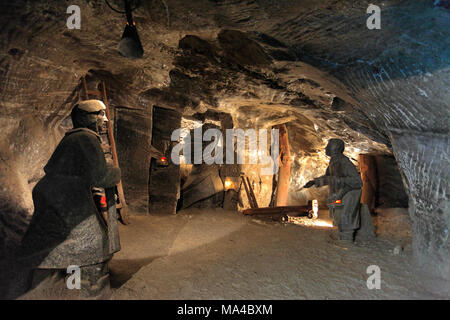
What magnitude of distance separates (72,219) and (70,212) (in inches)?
2.5

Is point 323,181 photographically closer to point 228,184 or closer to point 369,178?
point 228,184

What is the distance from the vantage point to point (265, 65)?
4.49 m

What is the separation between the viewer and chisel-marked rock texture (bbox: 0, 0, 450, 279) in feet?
8.22

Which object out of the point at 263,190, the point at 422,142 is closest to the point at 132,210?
the point at 263,190

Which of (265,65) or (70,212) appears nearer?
Answer: (70,212)

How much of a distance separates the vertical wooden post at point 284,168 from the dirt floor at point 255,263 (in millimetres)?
4183

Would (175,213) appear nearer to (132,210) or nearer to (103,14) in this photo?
(132,210)

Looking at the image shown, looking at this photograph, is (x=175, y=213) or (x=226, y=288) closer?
(x=226, y=288)

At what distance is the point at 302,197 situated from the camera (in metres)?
10.8

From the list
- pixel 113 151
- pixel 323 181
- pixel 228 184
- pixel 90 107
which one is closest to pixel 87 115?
pixel 90 107

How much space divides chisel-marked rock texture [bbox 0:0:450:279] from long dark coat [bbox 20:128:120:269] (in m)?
1.02

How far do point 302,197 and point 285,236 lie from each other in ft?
21.4

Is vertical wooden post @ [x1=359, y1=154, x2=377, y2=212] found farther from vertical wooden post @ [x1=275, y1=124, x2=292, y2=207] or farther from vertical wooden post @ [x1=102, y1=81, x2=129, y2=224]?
vertical wooden post @ [x1=102, y1=81, x2=129, y2=224]

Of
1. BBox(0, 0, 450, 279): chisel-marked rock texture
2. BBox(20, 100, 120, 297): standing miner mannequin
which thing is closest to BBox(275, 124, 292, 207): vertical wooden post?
BBox(0, 0, 450, 279): chisel-marked rock texture
